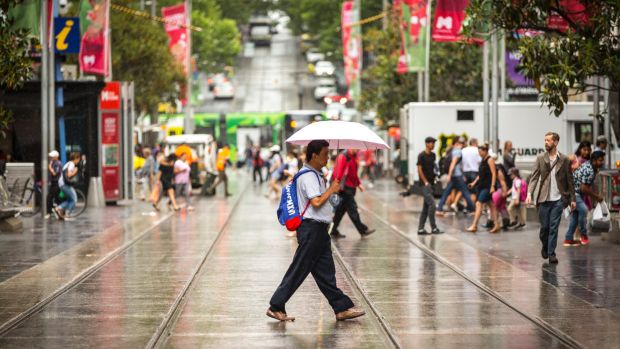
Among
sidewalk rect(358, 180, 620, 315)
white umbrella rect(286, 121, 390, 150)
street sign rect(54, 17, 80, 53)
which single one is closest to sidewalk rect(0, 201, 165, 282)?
street sign rect(54, 17, 80, 53)

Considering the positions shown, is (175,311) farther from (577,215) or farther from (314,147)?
(577,215)

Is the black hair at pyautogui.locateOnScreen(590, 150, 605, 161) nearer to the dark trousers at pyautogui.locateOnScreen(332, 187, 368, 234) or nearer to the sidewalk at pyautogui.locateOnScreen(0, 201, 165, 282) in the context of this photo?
the dark trousers at pyautogui.locateOnScreen(332, 187, 368, 234)

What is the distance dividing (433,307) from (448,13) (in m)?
20.9

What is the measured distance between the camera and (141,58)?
2192 inches

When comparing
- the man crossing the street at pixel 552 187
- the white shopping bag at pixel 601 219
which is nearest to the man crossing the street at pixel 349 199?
the white shopping bag at pixel 601 219

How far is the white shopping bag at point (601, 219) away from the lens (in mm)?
21197

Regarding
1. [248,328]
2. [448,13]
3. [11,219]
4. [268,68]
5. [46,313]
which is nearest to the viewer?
[248,328]

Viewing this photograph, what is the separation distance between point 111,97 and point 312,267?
80.1 feet

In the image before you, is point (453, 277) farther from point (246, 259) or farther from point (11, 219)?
Result: point (11, 219)

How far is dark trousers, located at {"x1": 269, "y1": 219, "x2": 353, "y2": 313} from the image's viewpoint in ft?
38.0

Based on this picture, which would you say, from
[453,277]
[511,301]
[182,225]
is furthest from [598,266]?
[182,225]

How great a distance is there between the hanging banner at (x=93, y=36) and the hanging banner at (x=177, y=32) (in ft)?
70.0

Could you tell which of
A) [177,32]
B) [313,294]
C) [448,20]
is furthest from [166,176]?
[177,32]

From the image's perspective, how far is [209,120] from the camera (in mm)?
78312
